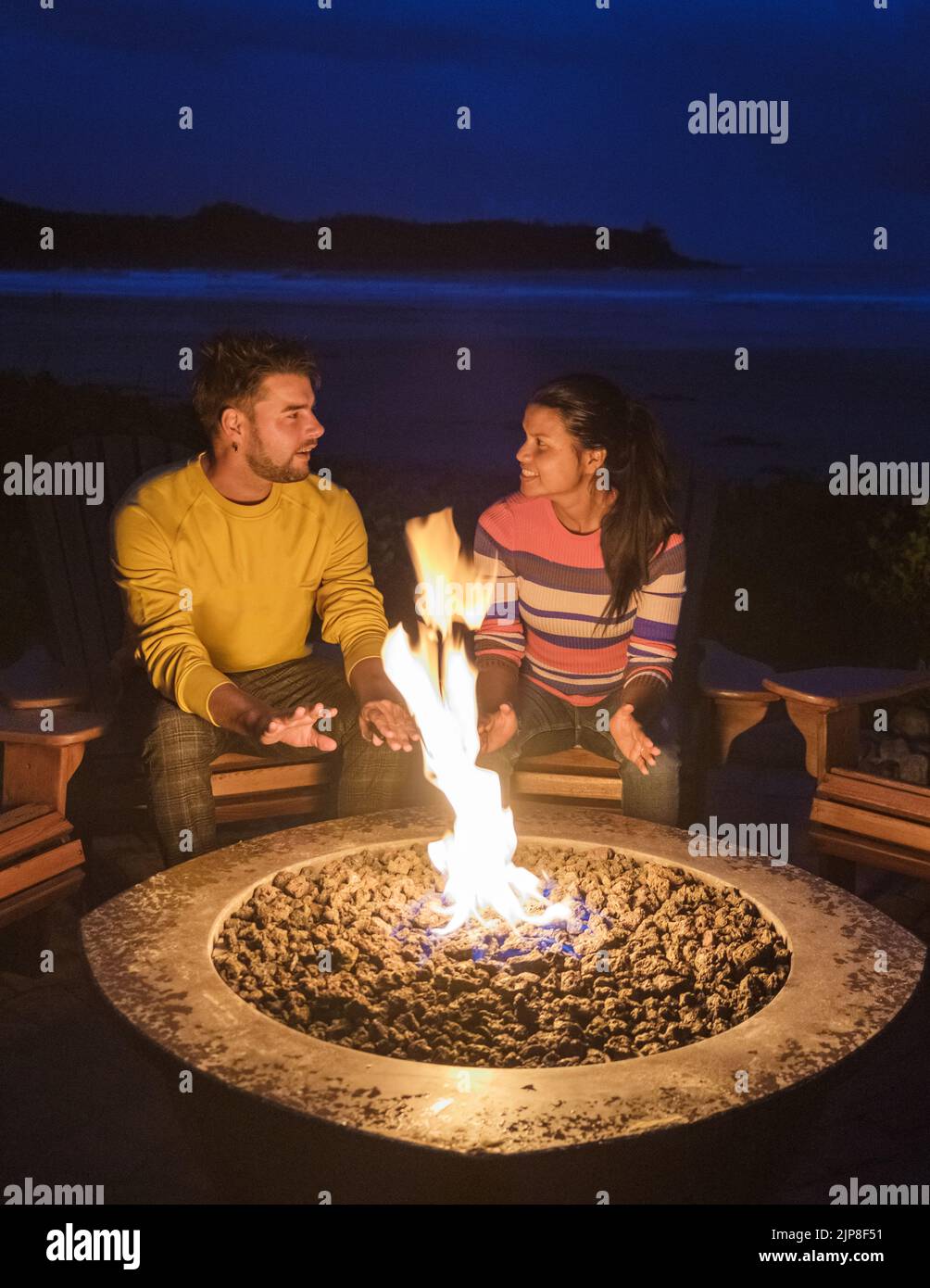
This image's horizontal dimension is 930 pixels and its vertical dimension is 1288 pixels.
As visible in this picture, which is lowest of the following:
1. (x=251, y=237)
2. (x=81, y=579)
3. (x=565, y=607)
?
(x=565, y=607)

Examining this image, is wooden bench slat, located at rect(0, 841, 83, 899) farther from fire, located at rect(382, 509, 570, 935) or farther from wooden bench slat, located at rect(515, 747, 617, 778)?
wooden bench slat, located at rect(515, 747, 617, 778)

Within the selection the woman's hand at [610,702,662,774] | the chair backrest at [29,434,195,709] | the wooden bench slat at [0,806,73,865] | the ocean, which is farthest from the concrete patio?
the ocean

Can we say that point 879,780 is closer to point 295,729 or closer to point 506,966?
point 506,966

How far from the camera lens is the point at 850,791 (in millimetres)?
3531

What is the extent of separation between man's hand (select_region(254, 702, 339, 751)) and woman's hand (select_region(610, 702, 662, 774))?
849 mm

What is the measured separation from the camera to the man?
3.62 metres

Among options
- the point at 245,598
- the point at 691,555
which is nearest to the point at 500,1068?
the point at 245,598

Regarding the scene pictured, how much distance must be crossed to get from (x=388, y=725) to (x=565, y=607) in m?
0.74

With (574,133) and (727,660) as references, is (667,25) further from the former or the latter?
(727,660)

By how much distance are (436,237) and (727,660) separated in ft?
39.8
